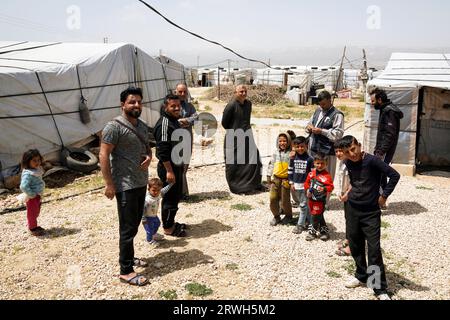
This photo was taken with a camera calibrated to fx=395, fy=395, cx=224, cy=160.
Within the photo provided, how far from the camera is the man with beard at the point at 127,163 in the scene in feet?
12.2

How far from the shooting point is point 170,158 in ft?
16.5

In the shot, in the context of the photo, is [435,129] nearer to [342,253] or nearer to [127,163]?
[342,253]

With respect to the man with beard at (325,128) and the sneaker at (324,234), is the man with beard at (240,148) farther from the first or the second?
the sneaker at (324,234)

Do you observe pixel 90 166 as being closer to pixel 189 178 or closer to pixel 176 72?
pixel 189 178

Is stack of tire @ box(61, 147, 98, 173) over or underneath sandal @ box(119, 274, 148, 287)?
over

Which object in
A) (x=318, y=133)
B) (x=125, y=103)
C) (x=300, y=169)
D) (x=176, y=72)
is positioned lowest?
(x=300, y=169)

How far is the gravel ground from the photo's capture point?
13.2 ft

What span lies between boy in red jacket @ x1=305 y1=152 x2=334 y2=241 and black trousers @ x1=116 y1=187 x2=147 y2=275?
7.01 ft

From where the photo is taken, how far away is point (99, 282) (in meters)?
4.15

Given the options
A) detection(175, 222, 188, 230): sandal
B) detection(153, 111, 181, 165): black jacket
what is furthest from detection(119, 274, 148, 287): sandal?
detection(153, 111, 181, 165): black jacket

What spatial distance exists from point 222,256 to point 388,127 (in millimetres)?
3280

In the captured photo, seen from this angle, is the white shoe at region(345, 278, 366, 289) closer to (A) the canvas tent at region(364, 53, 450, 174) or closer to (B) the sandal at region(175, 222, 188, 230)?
(B) the sandal at region(175, 222, 188, 230)

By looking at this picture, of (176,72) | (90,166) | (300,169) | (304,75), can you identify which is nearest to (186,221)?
(300,169)

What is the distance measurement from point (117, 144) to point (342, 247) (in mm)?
2922
